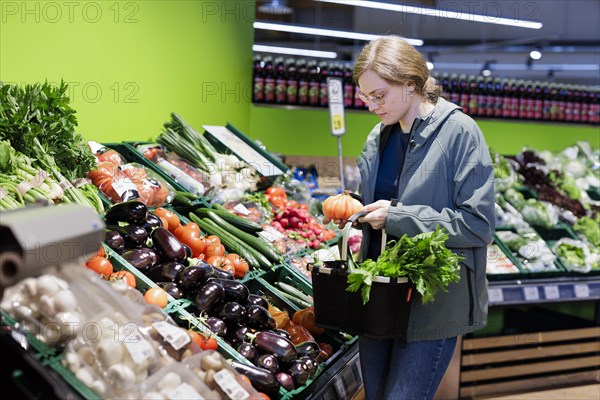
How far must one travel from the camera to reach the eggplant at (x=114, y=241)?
2910mm

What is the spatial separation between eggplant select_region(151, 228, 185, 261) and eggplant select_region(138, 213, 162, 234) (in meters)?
0.11

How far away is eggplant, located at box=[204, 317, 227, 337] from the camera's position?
2.65 metres

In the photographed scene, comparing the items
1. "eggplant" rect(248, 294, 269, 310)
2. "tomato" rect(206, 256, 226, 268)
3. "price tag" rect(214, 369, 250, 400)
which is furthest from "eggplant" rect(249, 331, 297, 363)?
"tomato" rect(206, 256, 226, 268)

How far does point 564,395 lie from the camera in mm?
5262

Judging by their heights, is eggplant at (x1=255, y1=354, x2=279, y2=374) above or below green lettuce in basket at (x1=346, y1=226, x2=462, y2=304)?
below

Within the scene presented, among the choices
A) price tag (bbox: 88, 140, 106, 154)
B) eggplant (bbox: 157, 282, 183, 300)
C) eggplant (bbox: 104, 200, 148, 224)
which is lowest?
eggplant (bbox: 157, 282, 183, 300)

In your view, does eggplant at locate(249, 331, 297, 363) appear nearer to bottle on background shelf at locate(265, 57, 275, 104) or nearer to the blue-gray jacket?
the blue-gray jacket

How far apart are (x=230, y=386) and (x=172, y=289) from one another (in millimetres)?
847

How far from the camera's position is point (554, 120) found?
8297mm

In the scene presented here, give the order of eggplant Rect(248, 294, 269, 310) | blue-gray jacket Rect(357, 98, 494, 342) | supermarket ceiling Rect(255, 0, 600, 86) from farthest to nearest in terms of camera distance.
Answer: supermarket ceiling Rect(255, 0, 600, 86), eggplant Rect(248, 294, 269, 310), blue-gray jacket Rect(357, 98, 494, 342)

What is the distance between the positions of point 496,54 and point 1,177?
19.4 metres

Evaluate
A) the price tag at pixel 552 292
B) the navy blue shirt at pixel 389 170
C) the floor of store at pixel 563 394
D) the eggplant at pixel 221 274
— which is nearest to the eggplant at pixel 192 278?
the eggplant at pixel 221 274

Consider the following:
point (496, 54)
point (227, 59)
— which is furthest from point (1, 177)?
point (496, 54)

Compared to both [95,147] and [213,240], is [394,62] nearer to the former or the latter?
[213,240]
